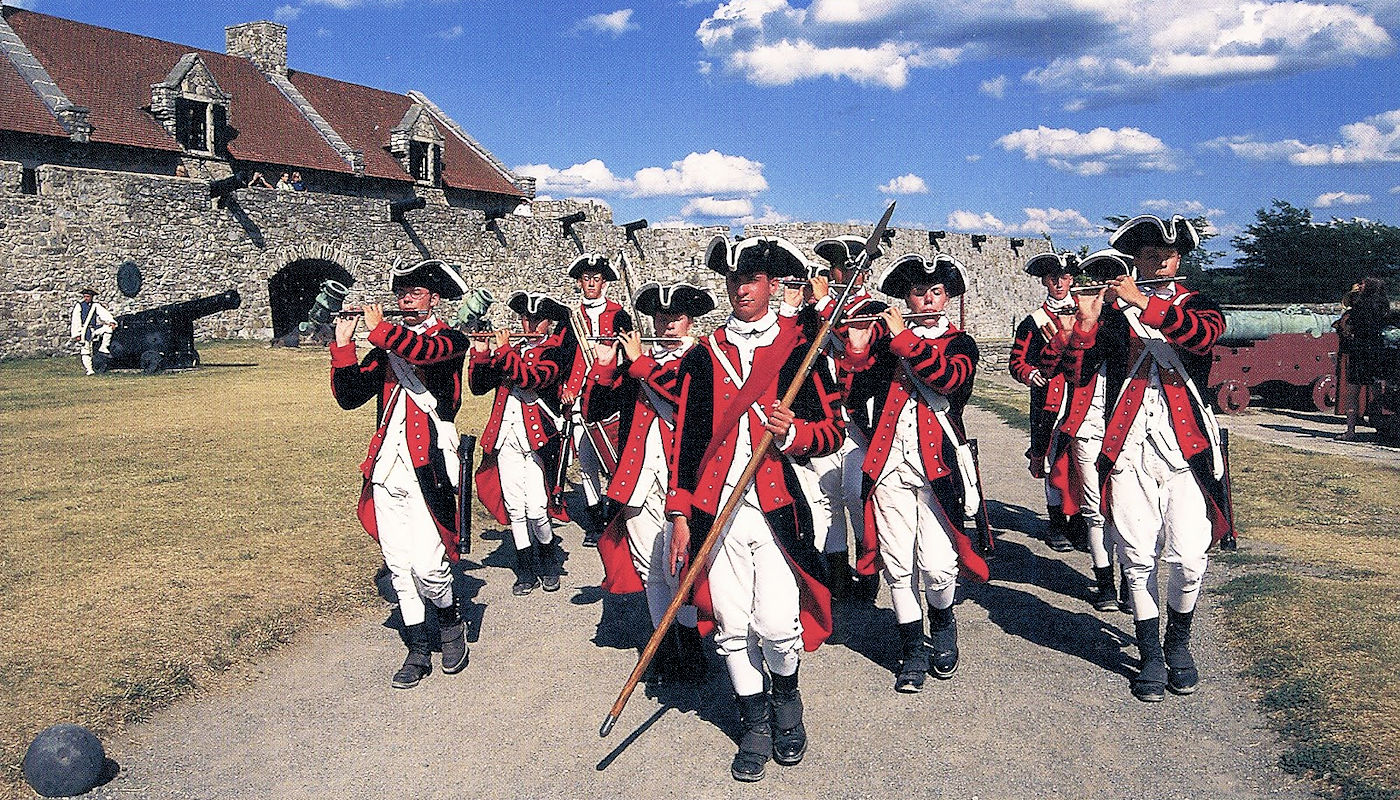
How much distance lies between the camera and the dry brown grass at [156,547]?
489 centimetres

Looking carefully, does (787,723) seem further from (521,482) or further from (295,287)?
(295,287)

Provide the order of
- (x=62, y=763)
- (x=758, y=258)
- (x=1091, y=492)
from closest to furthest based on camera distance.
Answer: (x=62, y=763) → (x=758, y=258) → (x=1091, y=492)

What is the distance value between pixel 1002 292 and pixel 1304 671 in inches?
1525

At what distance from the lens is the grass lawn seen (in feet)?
12.4

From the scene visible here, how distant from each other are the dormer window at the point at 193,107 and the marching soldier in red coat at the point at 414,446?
2617 centimetres

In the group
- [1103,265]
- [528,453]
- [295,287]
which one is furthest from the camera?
[295,287]

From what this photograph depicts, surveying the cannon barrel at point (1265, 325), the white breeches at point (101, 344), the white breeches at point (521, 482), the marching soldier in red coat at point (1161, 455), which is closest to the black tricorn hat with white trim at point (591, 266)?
the white breeches at point (521, 482)

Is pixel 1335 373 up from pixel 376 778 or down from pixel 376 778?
up

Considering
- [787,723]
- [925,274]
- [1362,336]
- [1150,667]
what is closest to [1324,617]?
[1150,667]

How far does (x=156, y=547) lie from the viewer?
23.5 ft

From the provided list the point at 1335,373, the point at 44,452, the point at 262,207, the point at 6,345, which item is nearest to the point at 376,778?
the point at 44,452

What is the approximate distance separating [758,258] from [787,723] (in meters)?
1.77

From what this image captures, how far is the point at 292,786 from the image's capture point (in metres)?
3.87

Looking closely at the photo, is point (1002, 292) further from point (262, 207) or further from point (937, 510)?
point (937, 510)
